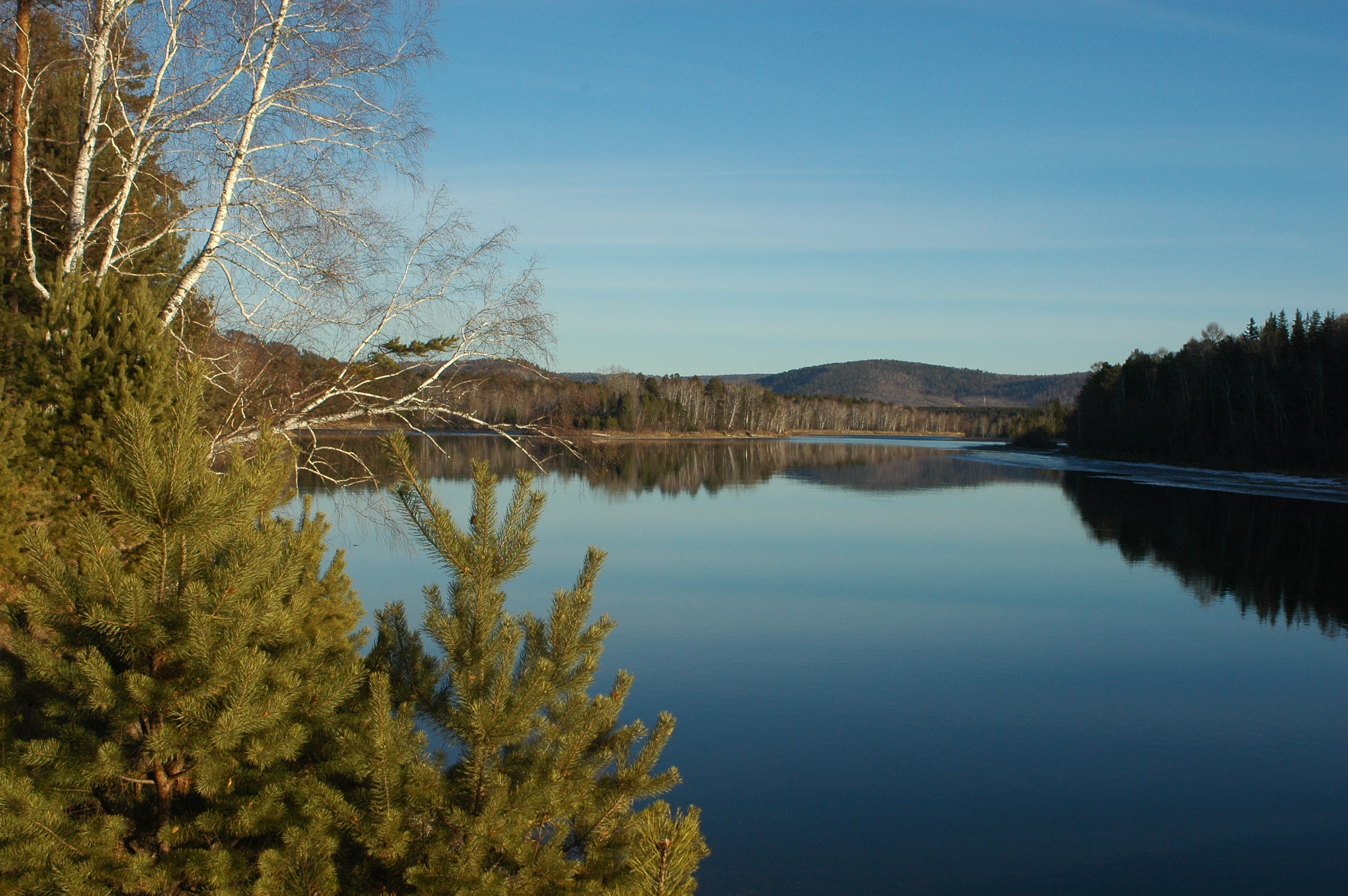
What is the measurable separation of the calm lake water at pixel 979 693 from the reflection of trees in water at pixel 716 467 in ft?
10.2

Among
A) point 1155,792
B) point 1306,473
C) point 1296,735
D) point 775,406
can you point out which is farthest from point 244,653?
point 775,406

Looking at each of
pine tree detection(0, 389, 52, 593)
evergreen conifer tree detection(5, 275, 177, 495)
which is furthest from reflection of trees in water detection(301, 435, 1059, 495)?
pine tree detection(0, 389, 52, 593)

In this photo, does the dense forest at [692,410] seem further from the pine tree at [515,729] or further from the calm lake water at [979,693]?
the pine tree at [515,729]

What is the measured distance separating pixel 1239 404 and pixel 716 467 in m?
36.7

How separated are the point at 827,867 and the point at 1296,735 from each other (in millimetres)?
5877

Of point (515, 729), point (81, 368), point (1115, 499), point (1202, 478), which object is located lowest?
point (1115, 499)

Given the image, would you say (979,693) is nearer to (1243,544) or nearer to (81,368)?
(81,368)

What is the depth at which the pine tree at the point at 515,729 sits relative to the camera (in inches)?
132

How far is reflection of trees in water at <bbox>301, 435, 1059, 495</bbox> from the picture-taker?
1315 inches

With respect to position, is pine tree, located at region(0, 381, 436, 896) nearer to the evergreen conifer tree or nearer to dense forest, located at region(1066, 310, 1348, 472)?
the evergreen conifer tree

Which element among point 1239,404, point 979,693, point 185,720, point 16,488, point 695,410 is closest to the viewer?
point 185,720

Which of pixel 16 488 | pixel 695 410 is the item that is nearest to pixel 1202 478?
pixel 16 488

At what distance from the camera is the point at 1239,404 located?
60.5 meters

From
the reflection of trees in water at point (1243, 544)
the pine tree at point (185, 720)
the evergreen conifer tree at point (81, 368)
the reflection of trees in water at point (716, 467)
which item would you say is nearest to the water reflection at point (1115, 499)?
the reflection of trees in water at point (1243, 544)
